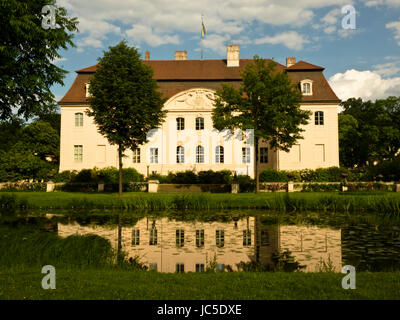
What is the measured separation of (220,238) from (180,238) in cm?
126

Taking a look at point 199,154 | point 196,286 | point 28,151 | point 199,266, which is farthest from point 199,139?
point 196,286

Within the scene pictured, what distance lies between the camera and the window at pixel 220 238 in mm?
10891

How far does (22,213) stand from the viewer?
59.4 feet

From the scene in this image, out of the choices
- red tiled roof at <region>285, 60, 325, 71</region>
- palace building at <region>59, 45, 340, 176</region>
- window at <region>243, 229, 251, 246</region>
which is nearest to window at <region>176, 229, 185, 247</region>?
window at <region>243, 229, 251, 246</region>

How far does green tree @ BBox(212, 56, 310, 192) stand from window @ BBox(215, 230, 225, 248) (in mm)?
11379

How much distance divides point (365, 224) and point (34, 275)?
12062 millimetres

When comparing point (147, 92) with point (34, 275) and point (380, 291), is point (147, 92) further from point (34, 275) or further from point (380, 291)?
point (380, 291)

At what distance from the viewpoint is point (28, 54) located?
13.8 metres

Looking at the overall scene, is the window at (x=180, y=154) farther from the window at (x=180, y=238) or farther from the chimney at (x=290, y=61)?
the window at (x=180, y=238)

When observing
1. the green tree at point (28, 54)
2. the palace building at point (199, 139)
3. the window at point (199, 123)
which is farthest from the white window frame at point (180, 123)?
the green tree at point (28, 54)

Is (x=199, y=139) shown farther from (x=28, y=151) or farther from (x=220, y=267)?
(x=220, y=267)

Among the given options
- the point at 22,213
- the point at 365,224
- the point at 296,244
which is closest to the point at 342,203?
the point at 365,224

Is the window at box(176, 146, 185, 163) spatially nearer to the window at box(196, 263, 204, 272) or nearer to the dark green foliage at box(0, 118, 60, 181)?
the dark green foliage at box(0, 118, 60, 181)

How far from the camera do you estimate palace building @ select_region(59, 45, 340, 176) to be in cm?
3456
